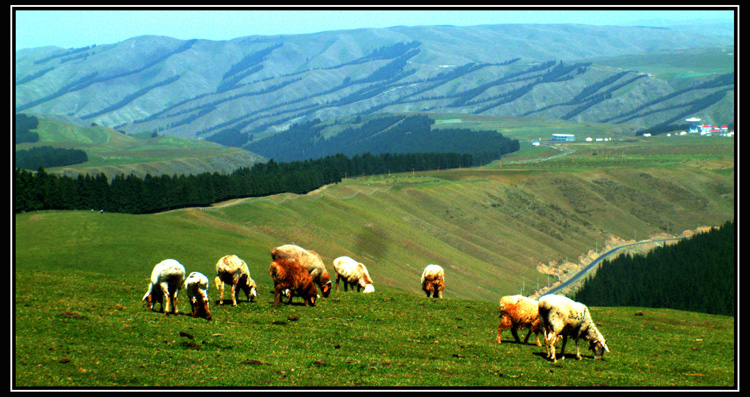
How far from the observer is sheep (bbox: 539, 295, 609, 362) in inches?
1190

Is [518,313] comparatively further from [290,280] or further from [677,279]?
[677,279]

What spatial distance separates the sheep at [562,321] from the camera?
1190 inches

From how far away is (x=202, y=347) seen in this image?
91.8 feet

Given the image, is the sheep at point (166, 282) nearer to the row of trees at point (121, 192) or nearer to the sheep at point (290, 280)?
the sheep at point (290, 280)

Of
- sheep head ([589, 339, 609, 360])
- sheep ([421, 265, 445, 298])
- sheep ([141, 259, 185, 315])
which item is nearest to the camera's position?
sheep head ([589, 339, 609, 360])

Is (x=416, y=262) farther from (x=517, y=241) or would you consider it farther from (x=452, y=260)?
(x=517, y=241)

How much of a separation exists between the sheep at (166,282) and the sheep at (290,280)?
5.82 meters

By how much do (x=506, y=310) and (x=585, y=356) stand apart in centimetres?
431

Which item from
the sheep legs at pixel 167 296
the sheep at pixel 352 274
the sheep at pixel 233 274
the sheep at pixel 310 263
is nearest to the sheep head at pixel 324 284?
the sheep at pixel 310 263

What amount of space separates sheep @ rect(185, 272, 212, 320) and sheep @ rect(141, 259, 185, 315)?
23.5 inches

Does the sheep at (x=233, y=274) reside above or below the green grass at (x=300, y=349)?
above

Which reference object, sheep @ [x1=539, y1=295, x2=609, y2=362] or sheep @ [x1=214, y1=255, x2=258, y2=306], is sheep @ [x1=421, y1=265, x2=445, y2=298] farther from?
sheep @ [x1=539, y1=295, x2=609, y2=362]

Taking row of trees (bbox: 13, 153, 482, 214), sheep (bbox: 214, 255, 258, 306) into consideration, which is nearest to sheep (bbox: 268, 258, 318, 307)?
sheep (bbox: 214, 255, 258, 306)
